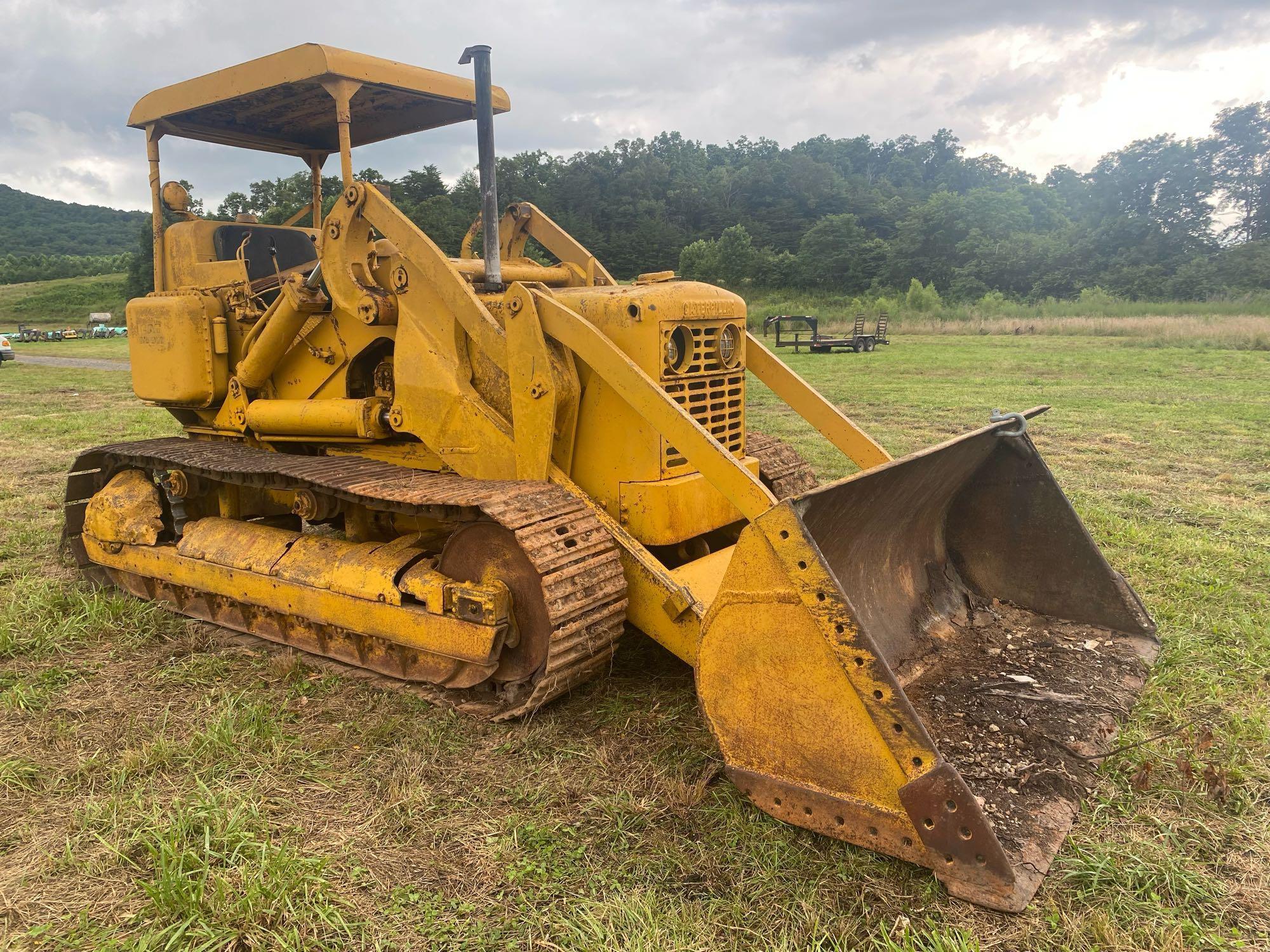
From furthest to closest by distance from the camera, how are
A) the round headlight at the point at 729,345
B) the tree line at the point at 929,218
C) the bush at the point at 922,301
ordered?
1. the tree line at the point at 929,218
2. the bush at the point at 922,301
3. the round headlight at the point at 729,345

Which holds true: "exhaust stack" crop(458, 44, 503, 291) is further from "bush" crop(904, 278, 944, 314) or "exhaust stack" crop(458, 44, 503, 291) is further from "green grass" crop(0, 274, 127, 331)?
"green grass" crop(0, 274, 127, 331)

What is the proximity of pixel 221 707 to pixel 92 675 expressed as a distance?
0.96 m

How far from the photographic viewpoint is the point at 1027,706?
11.8ft

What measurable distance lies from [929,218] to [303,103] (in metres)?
55.8

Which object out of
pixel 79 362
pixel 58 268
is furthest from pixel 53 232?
pixel 79 362

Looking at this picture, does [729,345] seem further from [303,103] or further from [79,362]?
[79,362]

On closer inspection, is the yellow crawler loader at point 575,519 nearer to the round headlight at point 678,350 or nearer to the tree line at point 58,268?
the round headlight at point 678,350

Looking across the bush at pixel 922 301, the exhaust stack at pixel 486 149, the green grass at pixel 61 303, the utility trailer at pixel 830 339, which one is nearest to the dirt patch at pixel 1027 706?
the exhaust stack at pixel 486 149

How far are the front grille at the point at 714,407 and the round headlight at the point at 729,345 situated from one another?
72 millimetres

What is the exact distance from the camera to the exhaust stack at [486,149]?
4195mm

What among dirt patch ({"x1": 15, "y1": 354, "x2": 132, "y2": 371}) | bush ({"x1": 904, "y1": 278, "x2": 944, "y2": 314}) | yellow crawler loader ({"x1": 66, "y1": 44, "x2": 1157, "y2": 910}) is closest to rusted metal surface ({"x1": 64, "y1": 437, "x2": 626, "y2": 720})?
yellow crawler loader ({"x1": 66, "y1": 44, "x2": 1157, "y2": 910})

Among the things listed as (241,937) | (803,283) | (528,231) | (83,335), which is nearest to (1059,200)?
(803,283)

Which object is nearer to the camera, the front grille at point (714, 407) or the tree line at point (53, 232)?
the front grille at point (714, 407)

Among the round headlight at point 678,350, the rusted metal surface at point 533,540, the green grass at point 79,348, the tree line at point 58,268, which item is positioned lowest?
the rusted metal surface at point 533,540
